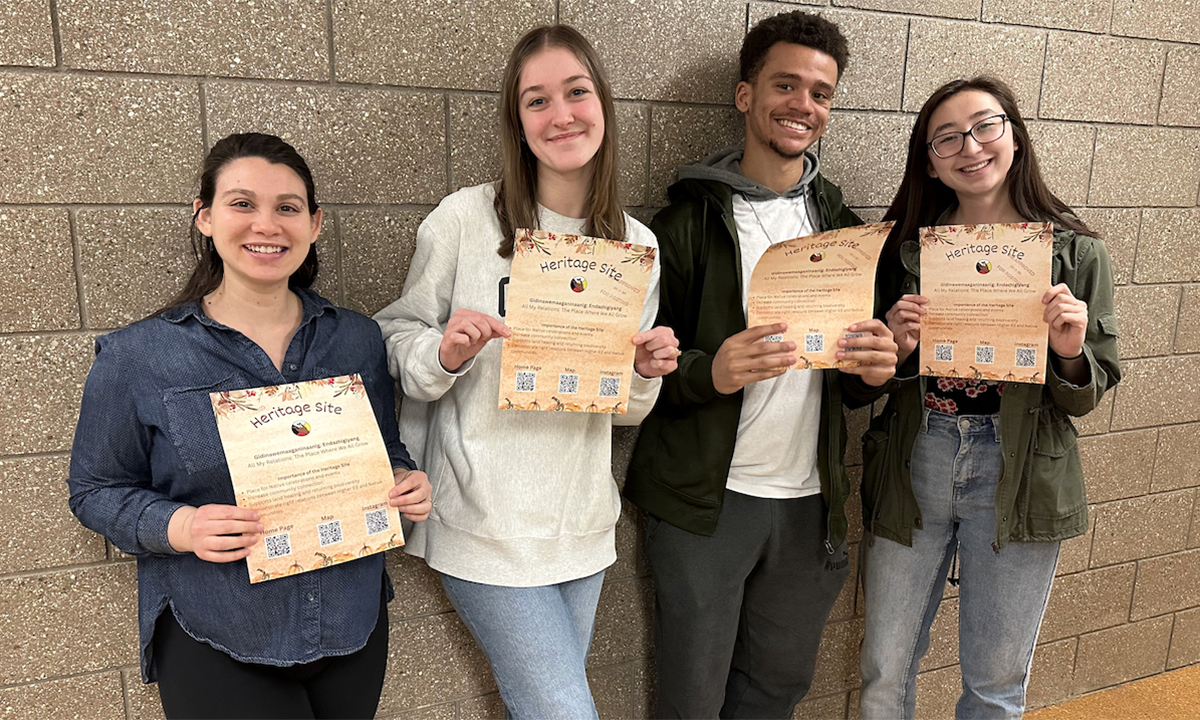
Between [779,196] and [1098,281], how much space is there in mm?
682

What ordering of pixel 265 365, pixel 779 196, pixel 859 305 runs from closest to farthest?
pixel 265 365, pixel 859 305, pixel 779 196

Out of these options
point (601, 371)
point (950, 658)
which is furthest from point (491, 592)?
point (950, 658)

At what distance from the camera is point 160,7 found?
140 centimetres

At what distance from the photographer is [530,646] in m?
1.37

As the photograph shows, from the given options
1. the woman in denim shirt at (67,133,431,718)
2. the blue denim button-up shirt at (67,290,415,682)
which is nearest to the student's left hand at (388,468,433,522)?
the woman in denim shirt at (67,133,431,718)

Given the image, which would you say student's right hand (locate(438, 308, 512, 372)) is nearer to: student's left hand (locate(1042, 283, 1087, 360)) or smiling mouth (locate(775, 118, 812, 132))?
smiling mouth (locate(775, 118, 812, 132))

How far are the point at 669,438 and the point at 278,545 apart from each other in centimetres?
84

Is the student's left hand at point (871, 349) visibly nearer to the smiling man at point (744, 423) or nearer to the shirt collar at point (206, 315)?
the smiling man at point (744, 423)

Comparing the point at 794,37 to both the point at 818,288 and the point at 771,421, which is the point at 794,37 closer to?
the point at 818,288

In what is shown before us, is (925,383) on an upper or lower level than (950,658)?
upper

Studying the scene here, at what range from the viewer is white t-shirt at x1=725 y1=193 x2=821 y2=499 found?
1.64 meters

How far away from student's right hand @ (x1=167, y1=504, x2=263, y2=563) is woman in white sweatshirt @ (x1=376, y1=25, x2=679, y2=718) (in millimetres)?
358

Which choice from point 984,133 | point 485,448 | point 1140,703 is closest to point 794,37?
point 984,133

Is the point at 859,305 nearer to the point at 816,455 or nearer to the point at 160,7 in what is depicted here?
the point at 816,455
